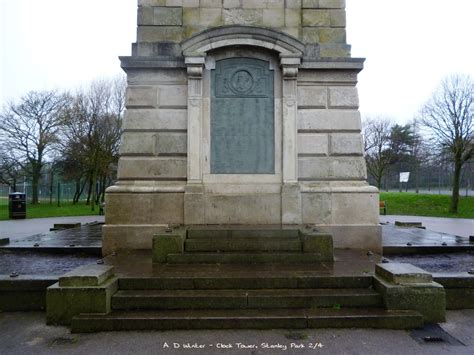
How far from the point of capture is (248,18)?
34.6 feet

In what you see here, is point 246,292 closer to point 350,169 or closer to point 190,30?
point 350,169

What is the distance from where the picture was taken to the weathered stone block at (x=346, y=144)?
10266mm

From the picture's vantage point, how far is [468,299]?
653 centimetres

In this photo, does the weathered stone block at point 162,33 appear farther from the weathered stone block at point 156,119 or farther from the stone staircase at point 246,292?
the stone staircase at point 246,292

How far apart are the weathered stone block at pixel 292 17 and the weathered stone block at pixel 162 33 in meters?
2.82

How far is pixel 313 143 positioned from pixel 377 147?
183 ft

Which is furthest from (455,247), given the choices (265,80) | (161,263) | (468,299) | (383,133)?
(383,133)

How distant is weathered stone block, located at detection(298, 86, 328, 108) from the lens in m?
10.4

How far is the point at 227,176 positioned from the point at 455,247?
6269mm

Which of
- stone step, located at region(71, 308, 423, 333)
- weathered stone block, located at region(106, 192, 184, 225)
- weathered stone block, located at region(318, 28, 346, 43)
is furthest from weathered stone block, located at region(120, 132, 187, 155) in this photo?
stone step, located at region(71, 308, 423, 333)

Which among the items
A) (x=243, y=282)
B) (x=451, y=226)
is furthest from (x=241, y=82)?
(x=451, y=226)

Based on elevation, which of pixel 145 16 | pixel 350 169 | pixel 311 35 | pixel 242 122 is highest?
pixel 145 16

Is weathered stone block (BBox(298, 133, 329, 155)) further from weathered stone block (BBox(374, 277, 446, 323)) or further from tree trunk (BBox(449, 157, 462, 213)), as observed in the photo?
tree trunk (BBox(449, 157, 462, 213))

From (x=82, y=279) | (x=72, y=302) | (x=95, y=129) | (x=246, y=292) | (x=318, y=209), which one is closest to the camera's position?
(x=72, y=302)
